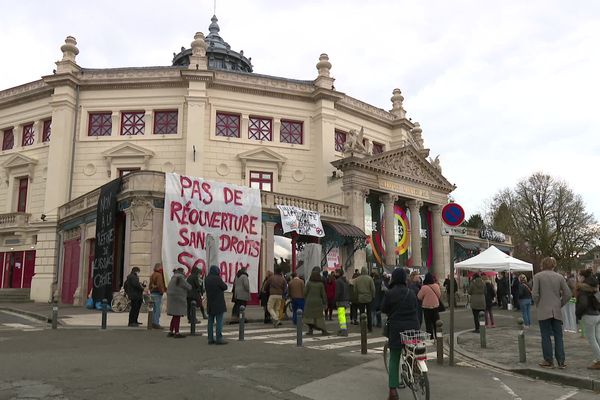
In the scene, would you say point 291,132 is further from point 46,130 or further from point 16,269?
point 16,269

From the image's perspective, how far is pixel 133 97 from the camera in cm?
3028

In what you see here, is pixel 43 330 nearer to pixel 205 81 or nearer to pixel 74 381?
pixel 74 381

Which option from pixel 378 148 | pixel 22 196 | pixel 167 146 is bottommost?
pixel 22 196

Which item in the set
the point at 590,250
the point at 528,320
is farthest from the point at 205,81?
the point at 590,250

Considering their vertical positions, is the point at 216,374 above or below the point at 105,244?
below

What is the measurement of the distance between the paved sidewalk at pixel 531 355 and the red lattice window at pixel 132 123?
2297 centimetres

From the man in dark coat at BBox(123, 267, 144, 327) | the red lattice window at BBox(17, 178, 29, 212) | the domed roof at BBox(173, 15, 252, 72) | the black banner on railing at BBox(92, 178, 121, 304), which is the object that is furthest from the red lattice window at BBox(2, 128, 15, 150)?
the man in dark coat at BBox(123, 267, 144, 327)

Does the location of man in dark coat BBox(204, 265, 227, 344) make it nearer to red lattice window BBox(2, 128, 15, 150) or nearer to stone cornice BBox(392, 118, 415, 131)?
red lattice window BBox(2, 128, 15, 150)

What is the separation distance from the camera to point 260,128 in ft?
103

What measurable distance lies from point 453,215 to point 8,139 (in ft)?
109

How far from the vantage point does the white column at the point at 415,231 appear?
109 feet

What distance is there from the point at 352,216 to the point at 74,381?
74.4 ft

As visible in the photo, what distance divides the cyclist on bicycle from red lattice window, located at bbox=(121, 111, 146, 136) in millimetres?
26435

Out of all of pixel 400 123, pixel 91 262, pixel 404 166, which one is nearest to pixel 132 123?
pixel 91 262
